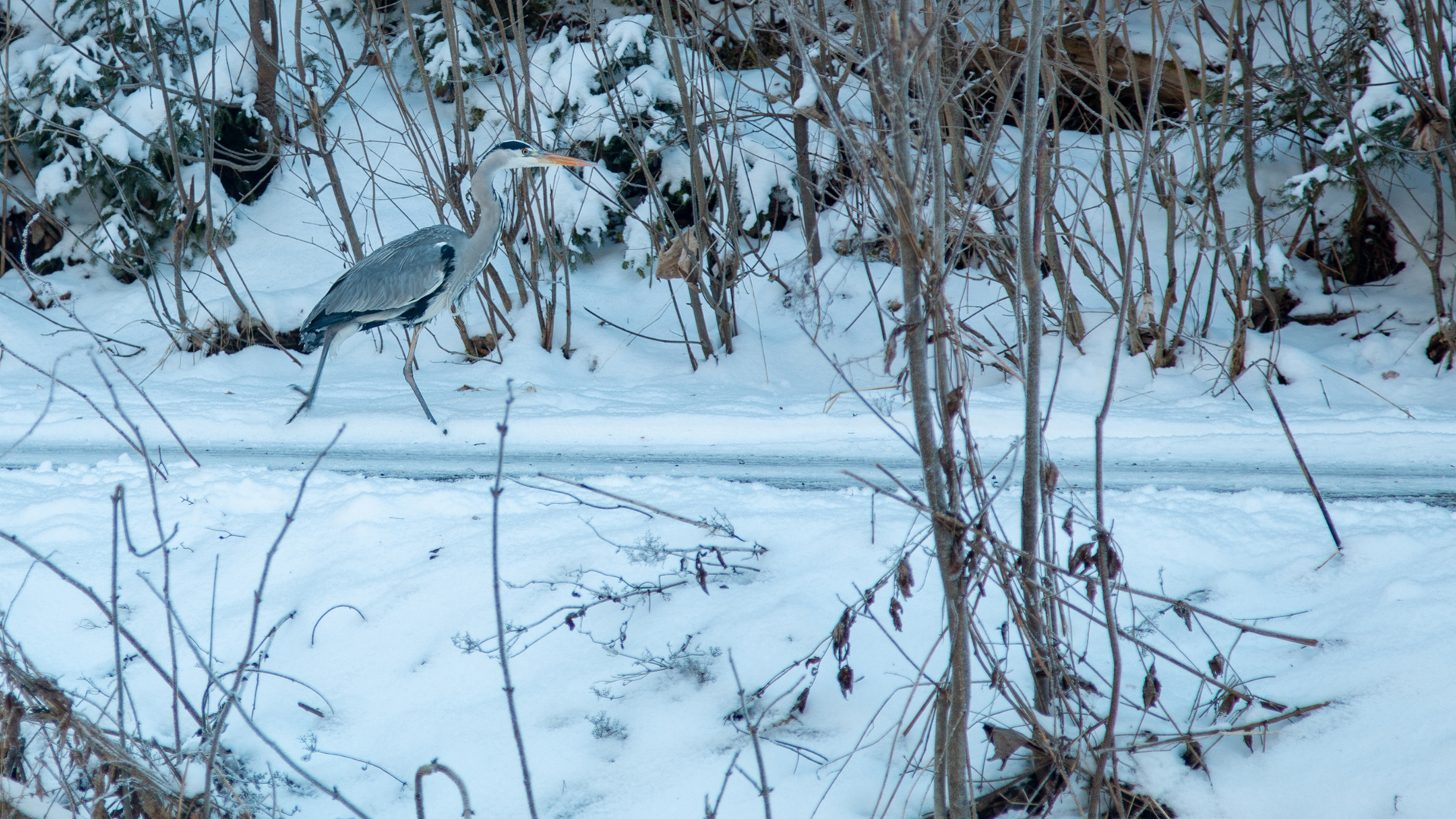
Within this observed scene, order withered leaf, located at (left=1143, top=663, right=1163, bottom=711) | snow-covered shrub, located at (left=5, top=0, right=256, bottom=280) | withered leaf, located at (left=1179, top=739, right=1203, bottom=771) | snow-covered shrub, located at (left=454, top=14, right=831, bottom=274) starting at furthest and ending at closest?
1. snow-covered shrub, located at (left=5, top=0, right=256, bottom=280)
2. snow-covered shrub, located at (left=454, top=14, right=831, bottom=274)
3. withered leaf, located at (left=1179, top=739, right=1203, bottom=771)
4. withered leaf, located at (left=1143, top=663, right=1163, bottom=711)

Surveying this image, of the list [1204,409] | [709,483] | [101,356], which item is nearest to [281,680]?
[709,483]

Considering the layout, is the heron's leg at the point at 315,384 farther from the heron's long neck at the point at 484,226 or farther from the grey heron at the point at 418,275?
the heron's long neck at the point at 484,226

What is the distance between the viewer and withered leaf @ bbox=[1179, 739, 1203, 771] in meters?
2.94

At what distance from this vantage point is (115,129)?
9281 mm

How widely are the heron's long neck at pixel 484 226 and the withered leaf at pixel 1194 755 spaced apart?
4.98 meters

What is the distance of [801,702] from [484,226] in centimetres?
421

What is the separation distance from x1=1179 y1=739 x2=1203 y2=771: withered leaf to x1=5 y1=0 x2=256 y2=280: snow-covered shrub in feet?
28.4

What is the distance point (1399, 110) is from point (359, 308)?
6.92 meters

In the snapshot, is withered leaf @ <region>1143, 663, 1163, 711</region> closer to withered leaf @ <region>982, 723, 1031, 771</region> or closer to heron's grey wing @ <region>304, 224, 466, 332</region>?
withered leaf @ <region>982, 723, 1031, 771</region>

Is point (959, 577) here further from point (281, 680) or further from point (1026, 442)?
point (281, 680)

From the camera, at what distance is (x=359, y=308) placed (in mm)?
6309

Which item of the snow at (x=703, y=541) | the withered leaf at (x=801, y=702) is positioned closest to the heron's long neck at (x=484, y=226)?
the snow at (x=703, y=541)

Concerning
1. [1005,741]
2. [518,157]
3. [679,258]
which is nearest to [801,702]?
[1005,741]

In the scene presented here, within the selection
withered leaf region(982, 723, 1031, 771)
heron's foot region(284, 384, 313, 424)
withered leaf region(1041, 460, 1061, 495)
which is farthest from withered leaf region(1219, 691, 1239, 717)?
heron's foot region(284, 384, 313, 424)
